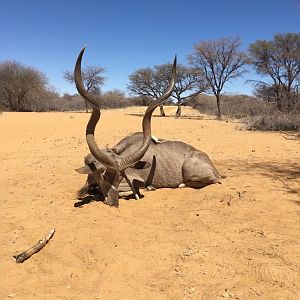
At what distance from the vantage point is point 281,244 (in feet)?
12.4

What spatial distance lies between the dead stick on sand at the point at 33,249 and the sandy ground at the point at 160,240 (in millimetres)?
48

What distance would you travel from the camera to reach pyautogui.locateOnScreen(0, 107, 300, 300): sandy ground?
3.27 metres

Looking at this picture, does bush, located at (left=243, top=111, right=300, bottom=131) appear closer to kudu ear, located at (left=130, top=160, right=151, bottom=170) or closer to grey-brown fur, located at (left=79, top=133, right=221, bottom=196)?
grey-brown fur, located at (left=79, top=133, right=221, bottom=196)

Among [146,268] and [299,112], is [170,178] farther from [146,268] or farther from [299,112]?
[299,112]

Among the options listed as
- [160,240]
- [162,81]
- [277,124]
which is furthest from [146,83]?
[160,240]

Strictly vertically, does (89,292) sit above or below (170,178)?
below

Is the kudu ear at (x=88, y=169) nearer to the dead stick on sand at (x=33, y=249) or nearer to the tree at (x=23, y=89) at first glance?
the dead stick on sand at (x=33, y=249)

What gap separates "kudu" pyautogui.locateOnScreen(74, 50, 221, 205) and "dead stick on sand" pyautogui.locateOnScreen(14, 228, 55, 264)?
126 cm

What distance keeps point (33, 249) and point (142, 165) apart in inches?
95.2

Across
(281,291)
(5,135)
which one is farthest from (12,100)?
(281,291)

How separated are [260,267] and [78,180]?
393cm

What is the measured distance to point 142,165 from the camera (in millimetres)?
5953

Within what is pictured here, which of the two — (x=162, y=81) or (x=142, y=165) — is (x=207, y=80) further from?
(x=142, y=165)

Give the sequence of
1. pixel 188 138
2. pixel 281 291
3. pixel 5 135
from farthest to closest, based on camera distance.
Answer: pixel 5 135, pixel 188 138, pixel 281 291
